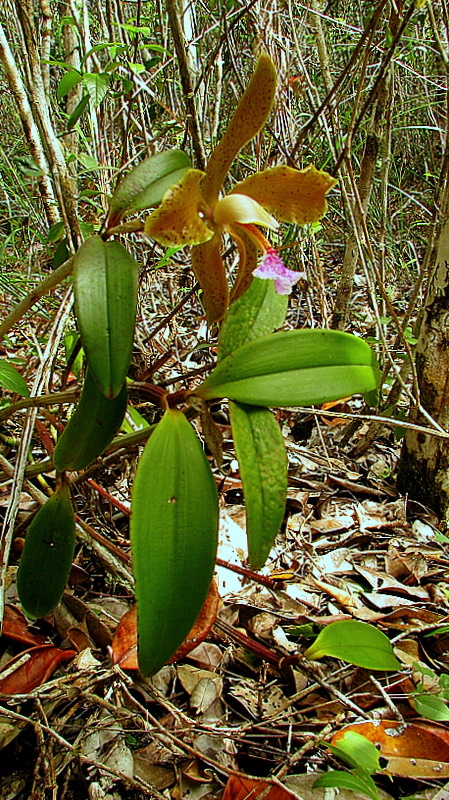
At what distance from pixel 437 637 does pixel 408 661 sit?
88mm

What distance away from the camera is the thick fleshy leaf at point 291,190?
72 centimetres

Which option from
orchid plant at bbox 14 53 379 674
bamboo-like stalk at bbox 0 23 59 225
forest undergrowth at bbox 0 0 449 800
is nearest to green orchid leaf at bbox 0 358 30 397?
forest undergrowth at bbox 0 0 449 800

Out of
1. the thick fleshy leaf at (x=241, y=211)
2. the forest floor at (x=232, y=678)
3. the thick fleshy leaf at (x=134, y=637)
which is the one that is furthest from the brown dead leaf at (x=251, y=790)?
the thick fleshy leaf at (x=241, y=211)

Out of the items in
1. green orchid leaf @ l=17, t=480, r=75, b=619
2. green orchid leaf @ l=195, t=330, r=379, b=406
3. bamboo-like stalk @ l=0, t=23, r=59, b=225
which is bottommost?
green orchid leaf @ l=17, t=480, r=75, b=619

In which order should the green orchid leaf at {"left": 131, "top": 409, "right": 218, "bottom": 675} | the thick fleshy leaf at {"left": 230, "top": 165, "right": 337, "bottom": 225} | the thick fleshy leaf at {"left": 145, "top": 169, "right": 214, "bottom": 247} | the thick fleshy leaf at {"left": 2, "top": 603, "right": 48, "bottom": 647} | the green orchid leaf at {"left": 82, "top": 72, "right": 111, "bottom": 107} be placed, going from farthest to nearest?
the green orchid leaf at {"left": 82, "top": 72, "right": 111, "bottom": 107} < the thick fleshy leaf at {"left": 2, "top": 603, "right": 48, "bottom": 647} < the thick fleshy leaf at {"left": 230, "top": 165, "right": 337, "bottom": 225} < the thick fleshy leaf at {"left": 145, "top": 169, "right": 214, "bottom": 247} < the green orchid leaf at {"left": 131, "top": 409, "right": 218, "bottom": 675}

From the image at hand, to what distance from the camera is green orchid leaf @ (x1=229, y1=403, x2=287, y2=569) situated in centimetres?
54

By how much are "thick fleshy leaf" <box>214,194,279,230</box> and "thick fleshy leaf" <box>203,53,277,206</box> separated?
0.08 feet

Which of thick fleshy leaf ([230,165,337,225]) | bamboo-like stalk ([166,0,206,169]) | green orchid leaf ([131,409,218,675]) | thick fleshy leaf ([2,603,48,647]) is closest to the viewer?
green orchid leaf ([131,409,218,675])

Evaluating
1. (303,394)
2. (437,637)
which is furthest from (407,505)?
(303,394)

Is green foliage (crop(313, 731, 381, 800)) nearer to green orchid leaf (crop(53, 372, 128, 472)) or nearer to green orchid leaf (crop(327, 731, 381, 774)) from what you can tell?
green orchid leaf (crop(327, 731, 381, 774))

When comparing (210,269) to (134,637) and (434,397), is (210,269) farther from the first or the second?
(434,397)

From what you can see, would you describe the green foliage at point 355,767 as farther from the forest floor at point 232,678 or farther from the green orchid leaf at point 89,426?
the green orchid leaf at point 89,426

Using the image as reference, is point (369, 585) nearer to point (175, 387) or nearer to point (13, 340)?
point (175, 387)

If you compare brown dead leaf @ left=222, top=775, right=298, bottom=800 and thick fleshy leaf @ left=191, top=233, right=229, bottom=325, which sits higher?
thick fleshy leaf @ left=191, top=233, right=229, bottom=325
